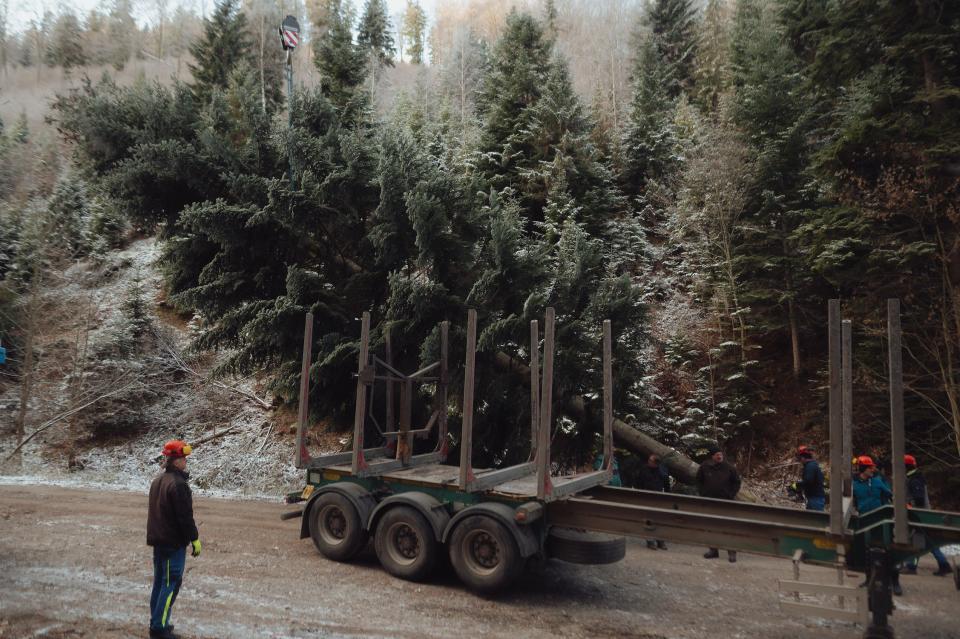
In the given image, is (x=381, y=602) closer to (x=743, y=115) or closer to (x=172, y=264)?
(x=172, y=264)

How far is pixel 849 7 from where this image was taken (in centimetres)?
1321

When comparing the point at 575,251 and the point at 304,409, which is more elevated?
the point at 575,251

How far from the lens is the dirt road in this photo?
5719 millimetres

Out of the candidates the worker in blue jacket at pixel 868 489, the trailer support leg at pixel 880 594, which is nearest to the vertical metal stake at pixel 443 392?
the worker in blue jacket at pixel 868 489

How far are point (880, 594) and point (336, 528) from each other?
6.38m

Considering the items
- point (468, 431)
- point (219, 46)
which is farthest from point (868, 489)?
point (219, 46)

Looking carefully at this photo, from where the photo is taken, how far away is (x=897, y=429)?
4.97 meters

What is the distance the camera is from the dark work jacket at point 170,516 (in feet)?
17.4

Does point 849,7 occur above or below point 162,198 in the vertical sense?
above

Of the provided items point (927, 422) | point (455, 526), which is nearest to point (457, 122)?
point (927, 422)

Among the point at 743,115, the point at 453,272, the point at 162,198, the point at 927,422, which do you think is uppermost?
the point at 743,115

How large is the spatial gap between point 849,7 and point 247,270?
15197mm

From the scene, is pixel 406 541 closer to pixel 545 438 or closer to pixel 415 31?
pixel 545 438

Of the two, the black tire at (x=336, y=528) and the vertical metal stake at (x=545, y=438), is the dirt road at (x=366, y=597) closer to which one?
the black tire at (x=336, y=528)
